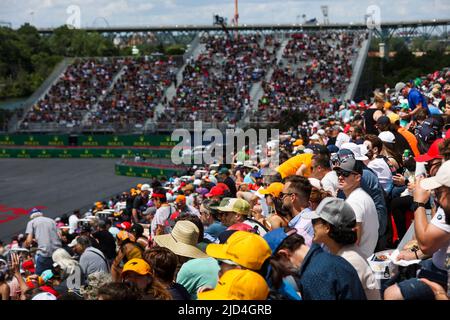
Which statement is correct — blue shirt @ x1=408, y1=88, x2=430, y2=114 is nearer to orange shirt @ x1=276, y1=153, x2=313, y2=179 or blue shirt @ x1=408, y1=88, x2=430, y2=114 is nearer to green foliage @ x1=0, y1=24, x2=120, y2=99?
orange shirt @ x1=276, y1=153, x2=313, y2=179

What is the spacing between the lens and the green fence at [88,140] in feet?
125

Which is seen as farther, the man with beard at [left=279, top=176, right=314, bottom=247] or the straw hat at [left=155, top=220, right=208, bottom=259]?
the man with beard at [left=279, top=176, right=314, bottom=247]

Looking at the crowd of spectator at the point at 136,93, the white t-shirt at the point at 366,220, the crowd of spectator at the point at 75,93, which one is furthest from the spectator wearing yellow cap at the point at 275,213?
the crowd of spectator at the point at 75,93

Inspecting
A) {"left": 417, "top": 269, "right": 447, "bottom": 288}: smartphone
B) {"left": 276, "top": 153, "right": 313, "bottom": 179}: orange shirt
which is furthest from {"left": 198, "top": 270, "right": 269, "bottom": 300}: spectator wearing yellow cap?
{"left": 276, "top": 153, "right": 313, "bottom": 179}: orange shirt

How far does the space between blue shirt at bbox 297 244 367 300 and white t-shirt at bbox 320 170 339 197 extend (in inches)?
93.8

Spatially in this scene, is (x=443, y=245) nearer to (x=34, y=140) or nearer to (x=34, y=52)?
(x=34, y=140)

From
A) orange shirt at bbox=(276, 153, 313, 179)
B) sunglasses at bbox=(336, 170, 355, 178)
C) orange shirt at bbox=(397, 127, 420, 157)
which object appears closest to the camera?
sunglasses at bbox=(336, 170, 355, 178)

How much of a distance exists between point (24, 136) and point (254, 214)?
3543cm

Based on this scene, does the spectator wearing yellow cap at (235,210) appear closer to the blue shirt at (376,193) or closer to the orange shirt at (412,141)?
the blue shirt at (376,193)

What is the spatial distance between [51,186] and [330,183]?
25.6 meters

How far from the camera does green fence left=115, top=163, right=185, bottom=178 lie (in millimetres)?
29578

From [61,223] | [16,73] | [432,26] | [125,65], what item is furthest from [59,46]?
[61,223]

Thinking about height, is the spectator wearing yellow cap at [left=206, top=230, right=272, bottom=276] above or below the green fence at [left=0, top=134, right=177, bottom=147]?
above

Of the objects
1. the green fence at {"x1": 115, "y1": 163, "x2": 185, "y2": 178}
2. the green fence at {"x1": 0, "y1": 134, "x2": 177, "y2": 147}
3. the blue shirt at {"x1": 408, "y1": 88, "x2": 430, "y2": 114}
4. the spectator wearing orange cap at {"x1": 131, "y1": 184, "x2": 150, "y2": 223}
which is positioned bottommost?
the green fence at {"x1": 115, "y1": 163, "x2": 185, "y2": 178}
